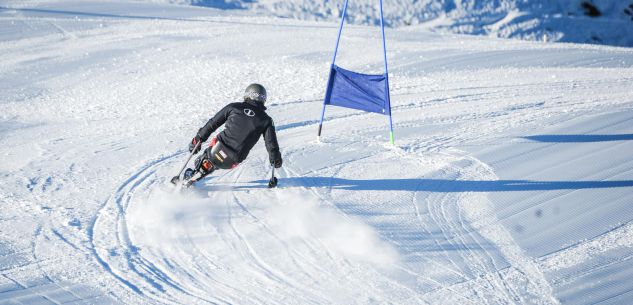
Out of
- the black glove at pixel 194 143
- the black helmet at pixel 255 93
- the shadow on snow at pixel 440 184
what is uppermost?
the black helmet at pixel 255 93

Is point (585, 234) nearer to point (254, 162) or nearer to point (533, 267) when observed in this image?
point (533, 267)

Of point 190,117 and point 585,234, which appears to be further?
point 190,117

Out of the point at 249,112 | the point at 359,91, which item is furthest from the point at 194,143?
the point at 359,91

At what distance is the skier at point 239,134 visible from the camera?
7066mm

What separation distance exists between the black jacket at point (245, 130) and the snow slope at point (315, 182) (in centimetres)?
60

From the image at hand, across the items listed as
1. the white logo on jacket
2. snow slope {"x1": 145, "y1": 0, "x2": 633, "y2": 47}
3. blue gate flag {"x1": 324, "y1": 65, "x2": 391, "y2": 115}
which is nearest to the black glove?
the white logo on jacket

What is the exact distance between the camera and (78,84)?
11844 millimetres

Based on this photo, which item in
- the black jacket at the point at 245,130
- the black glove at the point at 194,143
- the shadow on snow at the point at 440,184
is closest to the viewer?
the black jacket at the point at 245,130

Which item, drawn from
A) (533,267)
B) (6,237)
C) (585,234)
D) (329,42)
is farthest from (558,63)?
(6,237)

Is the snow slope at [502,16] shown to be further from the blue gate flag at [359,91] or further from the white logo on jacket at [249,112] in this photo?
the white logo on jacket at [249,112]

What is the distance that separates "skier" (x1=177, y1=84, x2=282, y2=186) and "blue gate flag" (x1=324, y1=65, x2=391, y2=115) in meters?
2.01

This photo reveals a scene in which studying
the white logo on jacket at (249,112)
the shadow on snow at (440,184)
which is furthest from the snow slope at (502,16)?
the white logo on jacket at (249,112)

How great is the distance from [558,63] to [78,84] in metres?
10.3

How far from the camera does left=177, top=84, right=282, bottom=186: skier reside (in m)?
7.07
